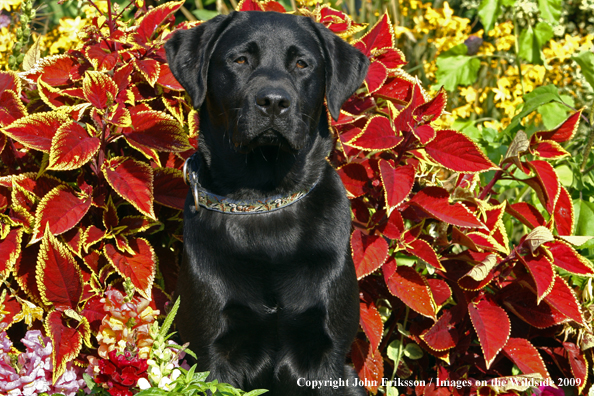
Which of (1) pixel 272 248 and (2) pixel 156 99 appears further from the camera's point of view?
(2) pixel 156 99

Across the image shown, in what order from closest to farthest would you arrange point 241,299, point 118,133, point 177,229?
point 241,299
point 118,133
point 177,229

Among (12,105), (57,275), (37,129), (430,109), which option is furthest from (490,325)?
(12,105)

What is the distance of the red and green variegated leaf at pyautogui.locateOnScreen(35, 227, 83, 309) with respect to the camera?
208 centimetres

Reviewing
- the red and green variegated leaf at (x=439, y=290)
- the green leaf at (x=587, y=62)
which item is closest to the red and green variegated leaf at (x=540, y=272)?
the red and green variegated leaf at (x=439, y=290)

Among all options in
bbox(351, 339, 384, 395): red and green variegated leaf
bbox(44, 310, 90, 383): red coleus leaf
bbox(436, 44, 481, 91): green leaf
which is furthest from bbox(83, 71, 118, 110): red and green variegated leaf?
bbox(436, 44, 481, 91): green leaf

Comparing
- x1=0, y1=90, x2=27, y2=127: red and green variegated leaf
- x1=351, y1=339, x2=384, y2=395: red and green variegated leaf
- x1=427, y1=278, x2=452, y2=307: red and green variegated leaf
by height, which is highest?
x1=0, y1=90, x2=27, y2=127: red and green variegated leaf

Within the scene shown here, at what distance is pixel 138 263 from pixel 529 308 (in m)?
1.53

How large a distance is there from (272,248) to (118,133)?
78 centimetres

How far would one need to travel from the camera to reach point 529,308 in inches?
95.0

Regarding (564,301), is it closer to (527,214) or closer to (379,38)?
(527,214)

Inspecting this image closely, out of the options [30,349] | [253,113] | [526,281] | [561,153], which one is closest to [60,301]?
[30,349]

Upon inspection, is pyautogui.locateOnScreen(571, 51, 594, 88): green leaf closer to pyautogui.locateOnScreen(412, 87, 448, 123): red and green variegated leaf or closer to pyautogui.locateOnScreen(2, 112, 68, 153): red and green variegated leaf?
pyautogui.locateOnScreen(412, 87, 448, 123): red and green variegated leaf

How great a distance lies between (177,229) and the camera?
2.55m

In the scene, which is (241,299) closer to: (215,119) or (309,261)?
(309,261)
